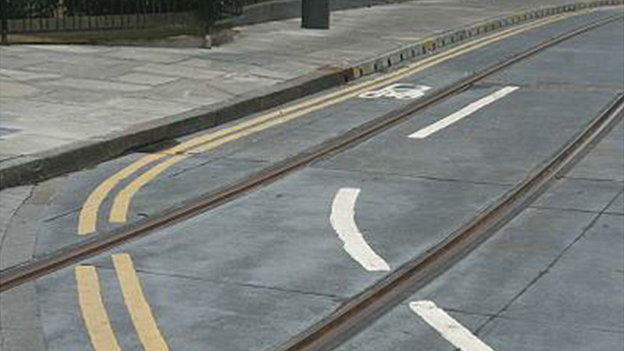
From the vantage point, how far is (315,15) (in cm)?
2269

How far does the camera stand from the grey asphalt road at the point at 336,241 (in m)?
6.95

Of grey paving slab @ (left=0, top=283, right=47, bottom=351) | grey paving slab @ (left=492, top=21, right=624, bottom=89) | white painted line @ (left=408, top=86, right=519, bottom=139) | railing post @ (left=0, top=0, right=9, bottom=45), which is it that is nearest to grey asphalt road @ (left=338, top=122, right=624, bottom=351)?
grey paving slab @ (left=0, top=283, right=47, bottom=351)

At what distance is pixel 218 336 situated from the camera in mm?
6762

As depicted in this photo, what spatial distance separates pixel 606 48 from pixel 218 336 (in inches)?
651

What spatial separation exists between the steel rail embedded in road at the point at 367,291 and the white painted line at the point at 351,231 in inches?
9.6

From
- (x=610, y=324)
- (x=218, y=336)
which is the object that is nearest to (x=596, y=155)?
(x=610, y=324)

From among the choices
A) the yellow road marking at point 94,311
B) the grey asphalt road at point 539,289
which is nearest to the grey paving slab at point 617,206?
the grey asphalt road at point 539,289

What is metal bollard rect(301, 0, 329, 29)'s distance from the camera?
22.5 meters

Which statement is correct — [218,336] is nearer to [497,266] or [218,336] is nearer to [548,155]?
[497,266]

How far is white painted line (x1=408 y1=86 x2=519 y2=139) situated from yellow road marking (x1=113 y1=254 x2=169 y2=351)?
5494 millimetres

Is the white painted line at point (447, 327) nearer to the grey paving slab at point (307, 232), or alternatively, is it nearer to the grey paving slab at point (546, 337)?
the grey paving slab at point (546, 337)

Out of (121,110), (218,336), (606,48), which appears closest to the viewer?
(218,336)

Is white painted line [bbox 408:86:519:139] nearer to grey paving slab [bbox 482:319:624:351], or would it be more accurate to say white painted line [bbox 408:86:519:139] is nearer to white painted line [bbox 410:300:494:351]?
white painted line [bbox 410:300:494:351]

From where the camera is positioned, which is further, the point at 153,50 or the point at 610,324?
the point at 153,50
